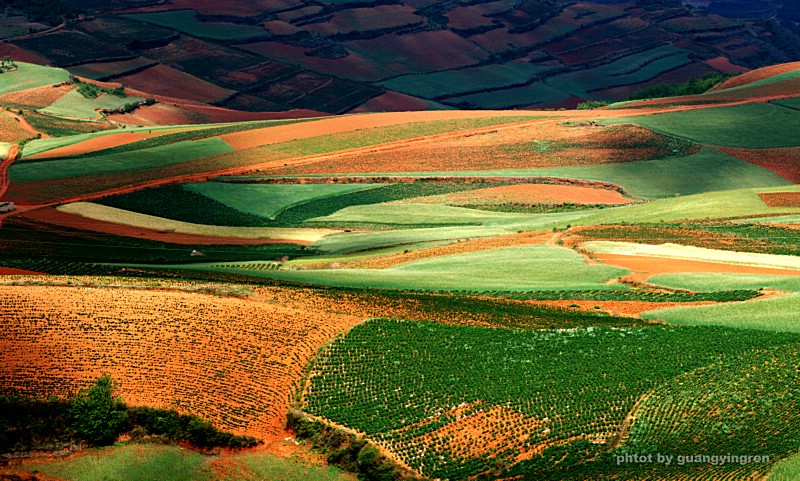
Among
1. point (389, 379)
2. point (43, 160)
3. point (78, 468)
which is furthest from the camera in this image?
point (43, 160)

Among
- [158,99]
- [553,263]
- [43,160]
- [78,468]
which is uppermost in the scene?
[158,99]

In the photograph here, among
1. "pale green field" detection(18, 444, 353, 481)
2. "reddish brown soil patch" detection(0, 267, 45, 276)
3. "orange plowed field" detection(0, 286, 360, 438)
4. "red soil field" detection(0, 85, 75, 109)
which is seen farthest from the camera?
"red soil field" detection(0, 85, 75, 109)

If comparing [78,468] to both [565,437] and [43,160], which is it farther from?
[43,160]

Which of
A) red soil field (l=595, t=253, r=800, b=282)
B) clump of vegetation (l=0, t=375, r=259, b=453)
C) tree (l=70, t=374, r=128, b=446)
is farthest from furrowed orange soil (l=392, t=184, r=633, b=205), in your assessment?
tree (l=70, t=374, r=128, b=446)

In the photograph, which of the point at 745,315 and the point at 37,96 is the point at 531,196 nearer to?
the point at 745,315

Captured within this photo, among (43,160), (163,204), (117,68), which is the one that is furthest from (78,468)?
(117,68)

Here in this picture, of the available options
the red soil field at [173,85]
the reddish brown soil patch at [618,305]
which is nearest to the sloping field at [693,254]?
the reddish brown soil patch at [618,305]

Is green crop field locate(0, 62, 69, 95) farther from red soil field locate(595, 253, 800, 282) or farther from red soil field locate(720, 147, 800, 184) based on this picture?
red soil field locate(595, 253, 800, 282)

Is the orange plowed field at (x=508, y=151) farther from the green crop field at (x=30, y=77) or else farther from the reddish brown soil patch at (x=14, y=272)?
the green crop field at (x=30, y=77)
